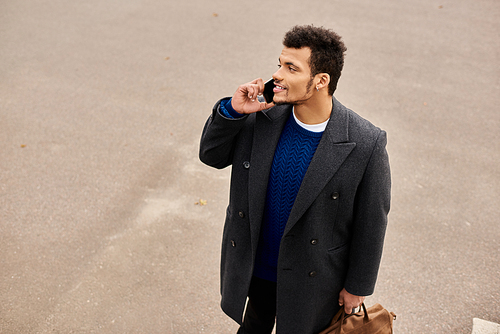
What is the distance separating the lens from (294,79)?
6.57ft

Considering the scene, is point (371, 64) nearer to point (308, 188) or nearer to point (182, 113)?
point (182, 113)

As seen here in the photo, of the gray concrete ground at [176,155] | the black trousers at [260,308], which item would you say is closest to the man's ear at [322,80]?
the black trousers at [260,308]

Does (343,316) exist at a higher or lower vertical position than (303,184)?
lower

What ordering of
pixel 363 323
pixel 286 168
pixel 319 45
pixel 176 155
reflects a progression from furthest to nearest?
1. pixel 176 155
2. pixel 363 323
3. pixel 286 168
4. pixel 319 45

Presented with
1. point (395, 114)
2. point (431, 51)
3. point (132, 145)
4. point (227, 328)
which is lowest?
point (227, 328)

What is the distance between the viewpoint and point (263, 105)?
7.06ft

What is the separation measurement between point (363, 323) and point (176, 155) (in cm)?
329

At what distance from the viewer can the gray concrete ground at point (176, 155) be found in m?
3.72

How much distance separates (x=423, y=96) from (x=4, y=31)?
7401 mm

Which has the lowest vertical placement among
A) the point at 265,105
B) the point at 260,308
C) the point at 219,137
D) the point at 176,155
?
the point at 176,155

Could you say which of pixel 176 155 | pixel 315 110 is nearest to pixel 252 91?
pixel 315 110

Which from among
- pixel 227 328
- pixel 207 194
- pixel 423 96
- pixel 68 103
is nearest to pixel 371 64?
pixel 423 96

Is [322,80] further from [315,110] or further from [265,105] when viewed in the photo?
[265,105]

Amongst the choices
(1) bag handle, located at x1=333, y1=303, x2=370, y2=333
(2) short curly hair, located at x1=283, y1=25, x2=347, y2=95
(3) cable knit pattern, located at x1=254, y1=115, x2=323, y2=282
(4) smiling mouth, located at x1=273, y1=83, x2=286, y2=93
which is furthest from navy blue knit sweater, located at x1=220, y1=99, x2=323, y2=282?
(1) bag handle, located at x1=333, y1=303, x2=370, y2=333
